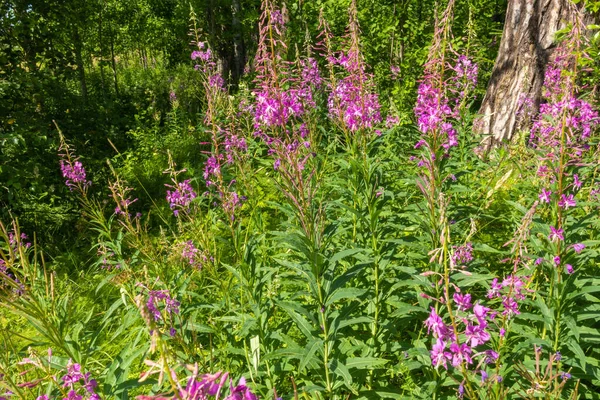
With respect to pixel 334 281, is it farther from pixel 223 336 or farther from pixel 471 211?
pixel 471 211

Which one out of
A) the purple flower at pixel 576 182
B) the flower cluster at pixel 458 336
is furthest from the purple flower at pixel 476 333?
the purple flower at pixel 576 182

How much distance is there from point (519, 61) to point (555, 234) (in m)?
4.32

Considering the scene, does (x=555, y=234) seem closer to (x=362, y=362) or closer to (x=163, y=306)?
(x=362, y=362)

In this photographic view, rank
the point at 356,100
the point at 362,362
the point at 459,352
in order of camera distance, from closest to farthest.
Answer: the point at 459,352
the point at 362,362
the point at 356,100

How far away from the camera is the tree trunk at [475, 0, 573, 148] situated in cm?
536

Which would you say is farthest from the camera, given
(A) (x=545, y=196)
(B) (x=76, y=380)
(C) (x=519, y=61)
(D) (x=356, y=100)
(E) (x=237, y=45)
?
(E) (x=237, y=45)

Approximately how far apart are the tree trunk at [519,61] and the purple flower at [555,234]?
351 cm

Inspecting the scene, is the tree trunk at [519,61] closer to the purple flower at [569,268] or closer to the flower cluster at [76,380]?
the purple flower at [569,268]

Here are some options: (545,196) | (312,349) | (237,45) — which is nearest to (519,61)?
(545,196)

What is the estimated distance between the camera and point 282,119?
223 centimetres

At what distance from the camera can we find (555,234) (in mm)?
2107

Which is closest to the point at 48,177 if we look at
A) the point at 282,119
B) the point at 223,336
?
the point at 223,336

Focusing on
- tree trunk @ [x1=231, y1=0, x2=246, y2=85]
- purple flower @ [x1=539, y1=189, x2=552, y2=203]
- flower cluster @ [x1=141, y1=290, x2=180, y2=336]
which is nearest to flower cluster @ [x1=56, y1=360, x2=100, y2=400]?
flower cluster @ [x1=141, y1=290, x2=180, y2=336]

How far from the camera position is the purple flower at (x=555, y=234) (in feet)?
6.86
